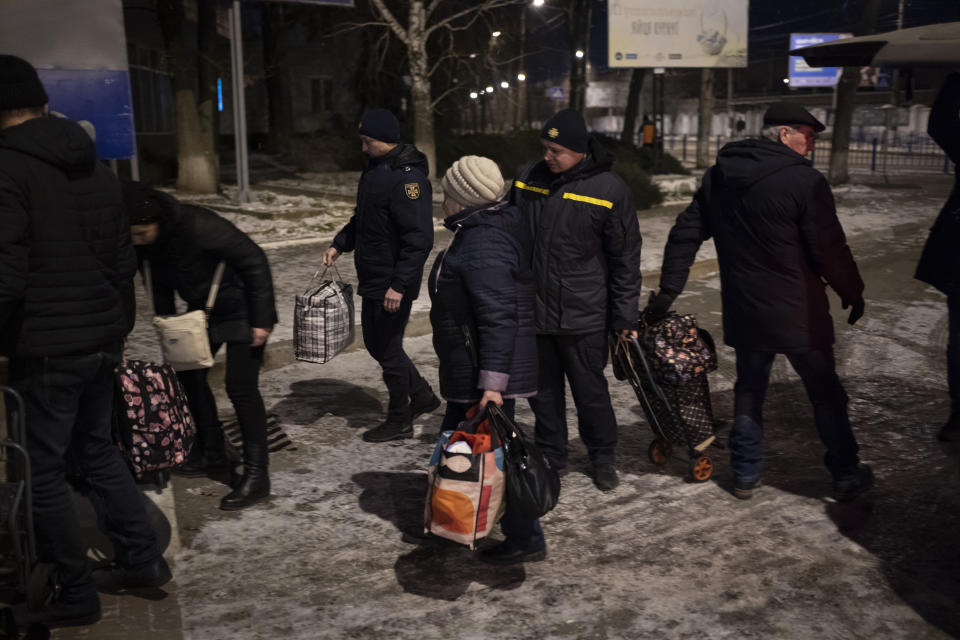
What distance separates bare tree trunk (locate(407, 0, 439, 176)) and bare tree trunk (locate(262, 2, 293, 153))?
9648 millimetres

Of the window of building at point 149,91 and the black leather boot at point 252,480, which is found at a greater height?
the window of building at point 149,91

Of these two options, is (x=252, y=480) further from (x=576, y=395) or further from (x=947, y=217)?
(x=947, y=217)

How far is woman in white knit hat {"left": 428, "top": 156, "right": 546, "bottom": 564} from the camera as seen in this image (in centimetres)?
379

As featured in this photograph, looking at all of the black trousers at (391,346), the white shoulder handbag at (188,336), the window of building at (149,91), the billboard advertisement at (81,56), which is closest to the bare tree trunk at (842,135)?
the window of building at (149,91)

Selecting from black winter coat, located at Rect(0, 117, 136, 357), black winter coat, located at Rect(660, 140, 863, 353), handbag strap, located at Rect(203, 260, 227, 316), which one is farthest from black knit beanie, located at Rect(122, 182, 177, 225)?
black winter coat, located at Rect(660, 140, 863, 353)

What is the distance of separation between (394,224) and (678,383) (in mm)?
1836

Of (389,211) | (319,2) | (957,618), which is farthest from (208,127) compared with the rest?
(957,618)

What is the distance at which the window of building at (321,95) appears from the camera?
43281 millimetres

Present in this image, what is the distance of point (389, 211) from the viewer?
18.1ft

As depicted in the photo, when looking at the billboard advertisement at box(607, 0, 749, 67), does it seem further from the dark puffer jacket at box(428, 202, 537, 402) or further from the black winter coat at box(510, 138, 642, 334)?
the dark puffer jacket at box(428, 202, 537, 402)

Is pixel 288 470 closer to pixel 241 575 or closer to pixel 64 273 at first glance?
pixel 241 575

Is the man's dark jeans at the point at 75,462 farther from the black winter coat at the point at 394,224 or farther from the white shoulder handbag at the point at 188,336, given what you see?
the black winter coat at the point at 394,224

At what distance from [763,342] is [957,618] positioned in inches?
58.4

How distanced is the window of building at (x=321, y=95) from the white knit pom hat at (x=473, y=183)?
135 feet
